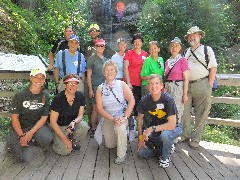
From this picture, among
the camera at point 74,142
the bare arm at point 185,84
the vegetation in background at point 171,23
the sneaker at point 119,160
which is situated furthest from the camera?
the vegetation in background at point 171,23

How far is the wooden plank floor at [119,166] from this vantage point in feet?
12.1

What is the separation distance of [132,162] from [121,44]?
2117mm

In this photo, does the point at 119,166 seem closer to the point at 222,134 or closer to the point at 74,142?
the point at 74,142

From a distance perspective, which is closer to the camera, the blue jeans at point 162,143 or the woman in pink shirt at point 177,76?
the blue jeans at point 162,143

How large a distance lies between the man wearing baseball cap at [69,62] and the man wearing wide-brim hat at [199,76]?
1.84 metres

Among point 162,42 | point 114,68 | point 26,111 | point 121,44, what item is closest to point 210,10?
point 162,42

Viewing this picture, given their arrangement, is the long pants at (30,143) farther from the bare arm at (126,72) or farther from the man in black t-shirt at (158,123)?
the bare arm at (126,72)

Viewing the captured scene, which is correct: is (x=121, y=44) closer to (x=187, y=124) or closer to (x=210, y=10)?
(x=187, y=124)

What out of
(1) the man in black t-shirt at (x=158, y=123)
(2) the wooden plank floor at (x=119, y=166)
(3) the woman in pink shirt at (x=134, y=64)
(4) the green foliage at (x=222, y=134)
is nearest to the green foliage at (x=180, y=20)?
(4) the green foliage at (x=222, y=134)

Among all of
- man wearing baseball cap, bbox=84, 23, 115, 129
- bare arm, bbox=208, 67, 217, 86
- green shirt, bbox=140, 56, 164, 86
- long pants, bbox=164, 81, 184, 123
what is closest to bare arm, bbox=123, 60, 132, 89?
green shirt, bbox=140, 56, 164, 86

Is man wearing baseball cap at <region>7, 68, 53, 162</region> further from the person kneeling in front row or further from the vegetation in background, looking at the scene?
the vegetation in background

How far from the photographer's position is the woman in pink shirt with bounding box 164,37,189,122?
4586 millimetres

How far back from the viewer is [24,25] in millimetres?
9125

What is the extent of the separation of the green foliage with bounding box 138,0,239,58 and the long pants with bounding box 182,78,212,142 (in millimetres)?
7321
